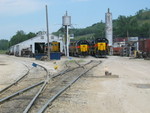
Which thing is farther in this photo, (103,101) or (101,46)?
(101,46)

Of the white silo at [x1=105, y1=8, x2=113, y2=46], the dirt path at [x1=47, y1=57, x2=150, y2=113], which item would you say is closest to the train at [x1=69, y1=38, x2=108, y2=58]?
the white silo at [x1=105, y1=8, x2=113, y2=46]

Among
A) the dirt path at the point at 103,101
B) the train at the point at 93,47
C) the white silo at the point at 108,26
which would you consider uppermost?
the white silo at the point at 108,26

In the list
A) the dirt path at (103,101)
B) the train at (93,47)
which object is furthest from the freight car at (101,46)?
the dirt path at (103,101)

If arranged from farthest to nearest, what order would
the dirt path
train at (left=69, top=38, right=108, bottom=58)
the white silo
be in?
the white silo → train at (left=69, top=38, right=108, bottom=58) → the dirt path

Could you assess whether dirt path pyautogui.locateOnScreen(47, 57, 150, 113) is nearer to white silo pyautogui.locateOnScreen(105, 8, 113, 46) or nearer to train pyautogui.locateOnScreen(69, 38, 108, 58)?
train pyautogui.locateOnScreen(69, 38, 108, 58)

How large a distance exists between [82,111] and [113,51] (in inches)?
2310

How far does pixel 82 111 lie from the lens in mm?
8195

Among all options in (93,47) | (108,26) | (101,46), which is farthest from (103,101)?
(108,26)

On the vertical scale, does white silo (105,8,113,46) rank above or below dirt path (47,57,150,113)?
above

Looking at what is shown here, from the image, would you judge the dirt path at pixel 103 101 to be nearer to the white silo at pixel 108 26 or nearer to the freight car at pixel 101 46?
the freight car at pixel 101 46

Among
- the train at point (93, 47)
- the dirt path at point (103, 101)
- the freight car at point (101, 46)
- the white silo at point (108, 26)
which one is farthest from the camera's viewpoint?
the white silo at point (108, 26)

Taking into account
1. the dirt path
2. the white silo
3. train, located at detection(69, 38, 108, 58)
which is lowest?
the dirt path

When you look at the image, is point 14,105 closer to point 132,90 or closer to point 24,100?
point 24,100

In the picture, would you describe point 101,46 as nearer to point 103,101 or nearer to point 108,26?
point 108,26
